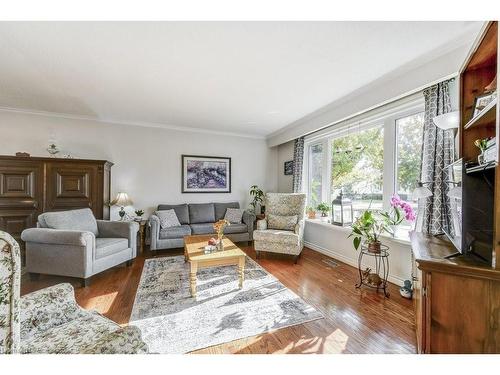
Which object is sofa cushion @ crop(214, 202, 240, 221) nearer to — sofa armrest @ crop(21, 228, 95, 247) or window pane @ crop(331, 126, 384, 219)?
window pane @ crop(331, 126, 384, 219)

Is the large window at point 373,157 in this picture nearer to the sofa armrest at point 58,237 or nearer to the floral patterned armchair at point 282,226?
the floral patterned armchair at point 282,226

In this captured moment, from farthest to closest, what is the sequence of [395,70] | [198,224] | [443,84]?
[198,224], [395,70], [443,84]

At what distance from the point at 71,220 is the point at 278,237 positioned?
2.84 metres

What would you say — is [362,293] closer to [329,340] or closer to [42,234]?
[329,340]

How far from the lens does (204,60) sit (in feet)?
6.68

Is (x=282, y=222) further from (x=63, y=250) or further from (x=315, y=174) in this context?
(x=63, y=250)

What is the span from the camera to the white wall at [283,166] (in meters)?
4.83

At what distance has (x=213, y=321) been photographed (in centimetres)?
180

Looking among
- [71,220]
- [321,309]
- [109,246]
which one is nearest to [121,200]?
[71,220]

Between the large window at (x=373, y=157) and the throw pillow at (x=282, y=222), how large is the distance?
79 centimetres

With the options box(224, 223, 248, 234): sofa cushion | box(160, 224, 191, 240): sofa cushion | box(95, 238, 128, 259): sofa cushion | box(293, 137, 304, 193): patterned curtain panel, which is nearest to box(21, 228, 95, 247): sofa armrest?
box(95, 238, 128, 259): sofa cushion

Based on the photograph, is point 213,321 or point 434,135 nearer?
point 213,321

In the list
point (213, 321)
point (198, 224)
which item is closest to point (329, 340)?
point (213, 321)
